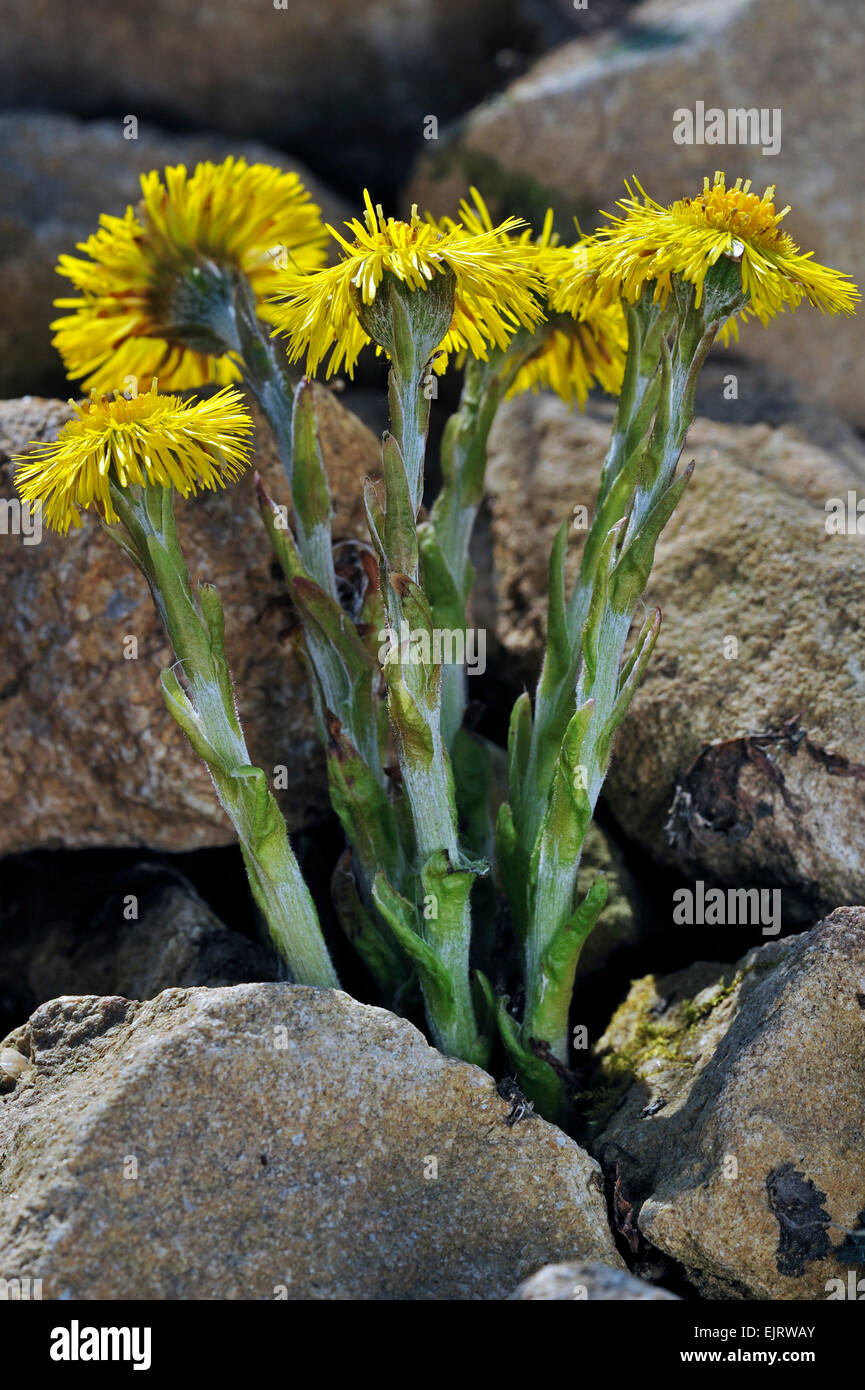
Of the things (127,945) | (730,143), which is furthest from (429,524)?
(730,143)

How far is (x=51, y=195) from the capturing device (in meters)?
3.59

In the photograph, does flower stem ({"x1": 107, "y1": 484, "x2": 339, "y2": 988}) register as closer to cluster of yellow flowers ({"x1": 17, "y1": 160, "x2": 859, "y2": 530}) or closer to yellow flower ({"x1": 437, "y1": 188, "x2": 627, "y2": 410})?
cluster of yellow flowers ({"x1": 17, "y1": 160, "x2": 859, "y2": 530})

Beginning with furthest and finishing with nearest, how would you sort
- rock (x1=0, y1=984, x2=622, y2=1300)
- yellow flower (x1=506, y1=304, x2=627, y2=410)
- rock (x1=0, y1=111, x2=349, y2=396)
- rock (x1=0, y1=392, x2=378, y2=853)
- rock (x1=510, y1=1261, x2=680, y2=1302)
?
1. rock (x1=0, y1=111, x2=349, y2=396)
2. rock (x1=0, y1=392, x2=378, y2=853)
3. yellow flower (x1=506, y1=304, x2=627, y2=410)
4. rock (x1=0, y1=984, x2=622, y2=1300)
5. rock (x1=510, y1=1261, x2=680, y2=1302)

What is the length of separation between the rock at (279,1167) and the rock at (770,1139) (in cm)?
13

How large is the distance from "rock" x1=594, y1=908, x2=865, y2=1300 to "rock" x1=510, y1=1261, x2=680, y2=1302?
28 cm

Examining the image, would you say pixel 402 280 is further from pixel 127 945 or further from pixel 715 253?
pixel 127 945

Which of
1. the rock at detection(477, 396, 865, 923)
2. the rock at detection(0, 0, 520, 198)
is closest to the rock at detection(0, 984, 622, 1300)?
the rock at detection(477, 396, 865, 923)

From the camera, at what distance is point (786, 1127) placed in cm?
185

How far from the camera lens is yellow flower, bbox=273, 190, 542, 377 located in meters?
1.84

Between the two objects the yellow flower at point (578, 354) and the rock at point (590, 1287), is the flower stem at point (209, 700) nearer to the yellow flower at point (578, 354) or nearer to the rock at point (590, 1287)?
the rock at point (590, 1287)

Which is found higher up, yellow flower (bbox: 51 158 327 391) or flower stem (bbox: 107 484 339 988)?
yellow flower (bbox: 51 158 327 391)

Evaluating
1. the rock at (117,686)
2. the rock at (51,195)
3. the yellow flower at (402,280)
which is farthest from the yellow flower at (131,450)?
the rock at (51,195)

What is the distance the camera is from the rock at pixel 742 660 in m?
2.33

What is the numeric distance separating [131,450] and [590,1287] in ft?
4.50
